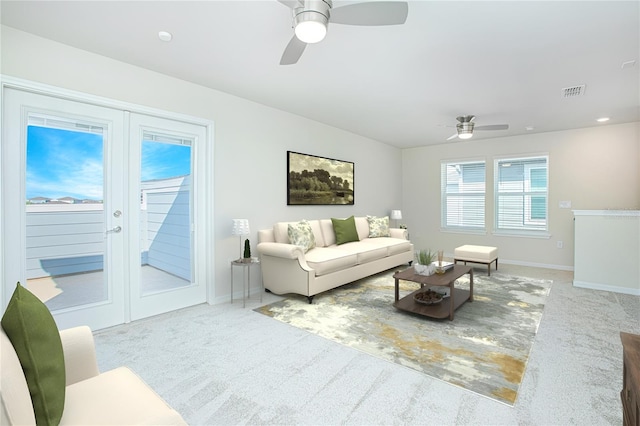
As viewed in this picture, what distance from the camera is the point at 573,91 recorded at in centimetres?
366

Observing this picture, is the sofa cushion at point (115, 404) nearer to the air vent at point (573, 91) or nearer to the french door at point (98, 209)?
the french door at point (98, 209)

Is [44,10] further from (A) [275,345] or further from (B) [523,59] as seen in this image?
(B) [523,59]

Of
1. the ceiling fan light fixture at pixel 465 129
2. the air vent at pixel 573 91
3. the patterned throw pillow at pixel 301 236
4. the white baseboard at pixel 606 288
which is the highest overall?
the air vent at pixel 573 91

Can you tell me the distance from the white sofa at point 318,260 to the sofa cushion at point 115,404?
2.44 meters

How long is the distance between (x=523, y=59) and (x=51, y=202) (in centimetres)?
444

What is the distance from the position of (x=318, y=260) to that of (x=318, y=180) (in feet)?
5.81

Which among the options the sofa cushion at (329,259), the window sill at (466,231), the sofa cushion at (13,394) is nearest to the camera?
the sofa cushion at (13,394)

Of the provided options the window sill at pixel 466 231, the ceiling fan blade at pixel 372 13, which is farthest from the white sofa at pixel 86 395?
the window sill at pixel 466 231

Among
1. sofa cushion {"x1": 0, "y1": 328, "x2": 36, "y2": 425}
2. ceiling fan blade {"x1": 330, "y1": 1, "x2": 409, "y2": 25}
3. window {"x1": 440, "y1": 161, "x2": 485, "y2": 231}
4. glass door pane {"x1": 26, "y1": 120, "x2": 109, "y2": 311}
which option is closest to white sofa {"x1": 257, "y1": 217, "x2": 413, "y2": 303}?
glass door pane {"x1": 26, "y1": 120, "x2": 109, "y2": 311}

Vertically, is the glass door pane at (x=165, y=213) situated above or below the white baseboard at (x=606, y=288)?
above

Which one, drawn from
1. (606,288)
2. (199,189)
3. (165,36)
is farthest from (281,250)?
(606,288)

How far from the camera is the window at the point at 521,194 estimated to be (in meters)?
6.00

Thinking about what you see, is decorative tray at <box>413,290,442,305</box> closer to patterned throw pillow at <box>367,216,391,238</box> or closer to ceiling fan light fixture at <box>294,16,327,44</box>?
patterned throw pillow at <box>367,216,391,238</box>

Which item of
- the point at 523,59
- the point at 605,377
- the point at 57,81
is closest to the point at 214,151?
the point at 57,81
